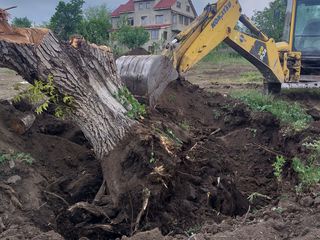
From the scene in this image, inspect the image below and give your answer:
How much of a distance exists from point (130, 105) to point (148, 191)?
3.63 feet

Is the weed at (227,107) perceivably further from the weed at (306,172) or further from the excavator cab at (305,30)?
the excavator cab at (305,30)

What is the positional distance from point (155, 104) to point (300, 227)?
3222 millimetres

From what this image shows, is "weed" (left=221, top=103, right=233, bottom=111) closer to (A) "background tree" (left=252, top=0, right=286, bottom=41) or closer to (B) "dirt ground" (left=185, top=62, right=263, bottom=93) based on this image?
(B) "dirt ground" (left=185, top=62, right=263, bottom=93)

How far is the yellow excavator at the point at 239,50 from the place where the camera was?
628 centimetres

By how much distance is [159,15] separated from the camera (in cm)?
5172

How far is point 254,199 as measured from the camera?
5.14 metres

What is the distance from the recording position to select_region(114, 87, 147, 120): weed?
511 centimetres

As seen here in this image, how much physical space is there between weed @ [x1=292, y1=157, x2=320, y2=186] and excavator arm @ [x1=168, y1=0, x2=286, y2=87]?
2.68 metres

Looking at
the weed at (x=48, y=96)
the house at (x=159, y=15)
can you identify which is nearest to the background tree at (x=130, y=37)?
the house at (x=159, y=15)

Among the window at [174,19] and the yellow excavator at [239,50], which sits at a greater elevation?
the window at [174,19]

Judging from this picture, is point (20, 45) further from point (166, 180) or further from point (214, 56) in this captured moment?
point (214, 56)

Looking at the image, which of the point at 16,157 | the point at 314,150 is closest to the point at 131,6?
the point at 314,150

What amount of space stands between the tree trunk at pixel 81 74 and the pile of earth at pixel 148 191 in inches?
8.0

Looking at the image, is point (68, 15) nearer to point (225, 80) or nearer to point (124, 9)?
point (225, 80)
